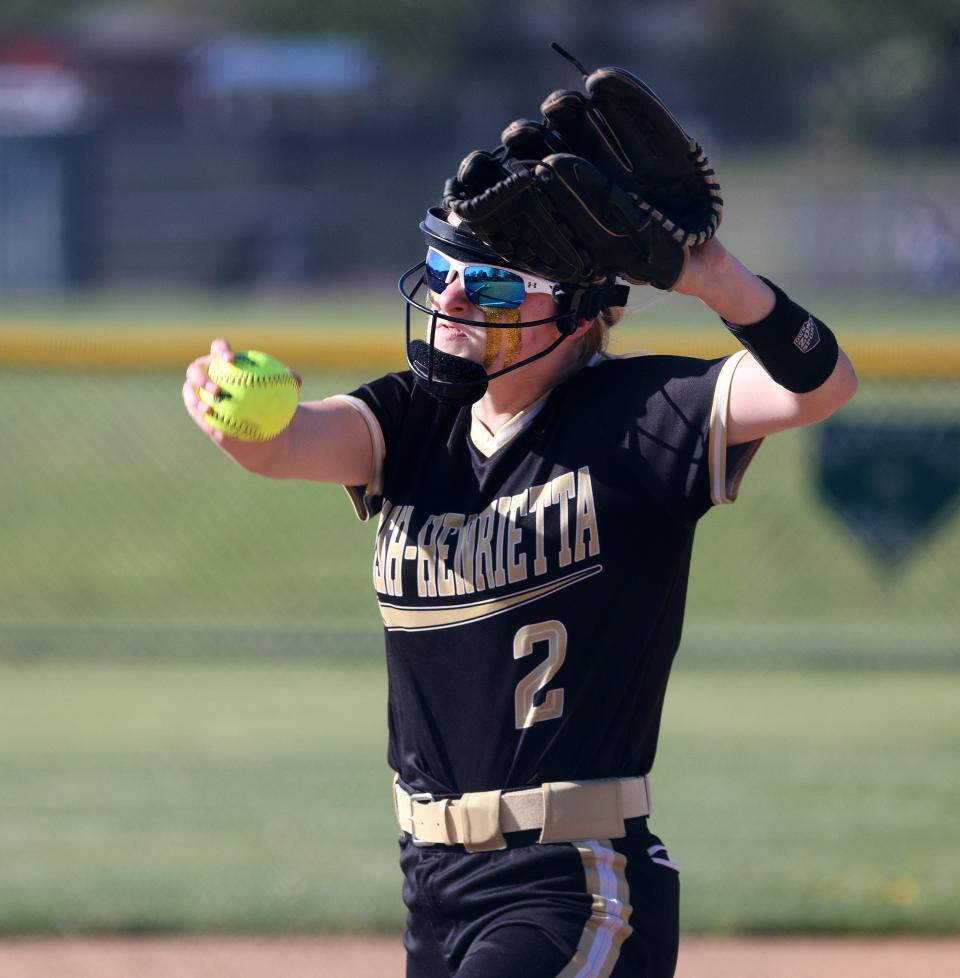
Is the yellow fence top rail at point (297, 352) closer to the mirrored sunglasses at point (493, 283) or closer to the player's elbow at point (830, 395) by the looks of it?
the mirrored sunglasses at point (493, 283)

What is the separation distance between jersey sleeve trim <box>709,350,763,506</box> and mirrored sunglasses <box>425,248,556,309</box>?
A: 1.04ft

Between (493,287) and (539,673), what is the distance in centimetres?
60

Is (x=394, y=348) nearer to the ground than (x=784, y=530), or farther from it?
farther from it

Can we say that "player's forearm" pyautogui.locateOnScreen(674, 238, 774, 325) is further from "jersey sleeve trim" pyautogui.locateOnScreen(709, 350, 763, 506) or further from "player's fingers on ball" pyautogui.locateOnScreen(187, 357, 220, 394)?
"player's fingers on ball" pyautogui.locateOnScreen(187, 357, 220, 394)

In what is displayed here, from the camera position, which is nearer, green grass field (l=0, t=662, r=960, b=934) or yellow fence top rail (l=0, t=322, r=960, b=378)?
green grass field (l=0, t=662, r=960, b=934)

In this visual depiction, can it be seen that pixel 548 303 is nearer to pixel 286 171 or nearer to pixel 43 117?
pixel 286 171

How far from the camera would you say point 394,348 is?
24.6 ft

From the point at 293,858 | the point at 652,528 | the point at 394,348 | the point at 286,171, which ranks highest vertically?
the point at 286,171

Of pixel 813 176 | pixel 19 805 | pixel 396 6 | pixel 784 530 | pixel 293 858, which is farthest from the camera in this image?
pixel 396 6

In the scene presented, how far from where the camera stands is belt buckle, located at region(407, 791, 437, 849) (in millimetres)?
2656

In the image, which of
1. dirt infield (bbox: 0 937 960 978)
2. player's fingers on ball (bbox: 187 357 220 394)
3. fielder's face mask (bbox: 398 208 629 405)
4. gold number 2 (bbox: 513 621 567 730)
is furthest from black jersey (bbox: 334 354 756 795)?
dirt infield (bbox: 0 937 960 978)

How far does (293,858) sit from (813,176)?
55.1 ft

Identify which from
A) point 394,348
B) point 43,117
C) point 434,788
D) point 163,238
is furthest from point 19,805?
point 43,117

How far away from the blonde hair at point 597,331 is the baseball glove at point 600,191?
0.69 ft
